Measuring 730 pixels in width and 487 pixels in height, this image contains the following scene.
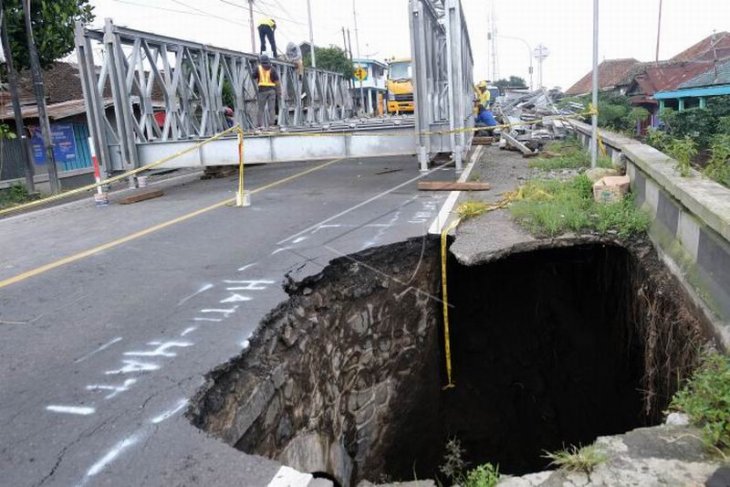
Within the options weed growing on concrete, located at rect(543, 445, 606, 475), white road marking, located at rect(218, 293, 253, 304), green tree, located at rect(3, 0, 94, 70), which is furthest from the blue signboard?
weed growing on concrete, located at rect(543, 445, 606, 475)

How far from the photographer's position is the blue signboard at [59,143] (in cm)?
2000

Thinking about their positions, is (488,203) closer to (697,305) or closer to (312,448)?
(697,305)

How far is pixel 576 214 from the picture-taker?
664cm

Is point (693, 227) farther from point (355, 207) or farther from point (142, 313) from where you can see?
point (355, 207)

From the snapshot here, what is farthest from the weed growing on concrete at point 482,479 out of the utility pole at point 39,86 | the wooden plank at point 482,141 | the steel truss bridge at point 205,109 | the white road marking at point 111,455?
the utility pole at point 39,86

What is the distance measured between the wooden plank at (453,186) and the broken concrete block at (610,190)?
2220 millimetres

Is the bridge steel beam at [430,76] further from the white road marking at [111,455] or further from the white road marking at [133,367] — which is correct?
the white road marking at [111,455]

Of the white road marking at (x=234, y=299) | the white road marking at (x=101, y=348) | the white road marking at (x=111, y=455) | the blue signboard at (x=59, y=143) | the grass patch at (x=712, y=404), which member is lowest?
the grass patch at (x=712, y=404)

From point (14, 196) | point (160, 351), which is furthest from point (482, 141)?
point (160, 351)

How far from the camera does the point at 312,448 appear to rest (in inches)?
191

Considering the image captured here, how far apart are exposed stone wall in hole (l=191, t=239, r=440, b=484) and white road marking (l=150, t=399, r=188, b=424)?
7 centimetres

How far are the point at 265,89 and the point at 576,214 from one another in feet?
32.9

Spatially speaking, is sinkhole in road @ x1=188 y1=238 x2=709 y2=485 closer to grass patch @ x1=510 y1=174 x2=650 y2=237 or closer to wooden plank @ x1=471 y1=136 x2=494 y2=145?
grass patch @ x1=510 y1=174 x2=650 y2=237

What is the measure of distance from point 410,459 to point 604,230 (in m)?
3.59
